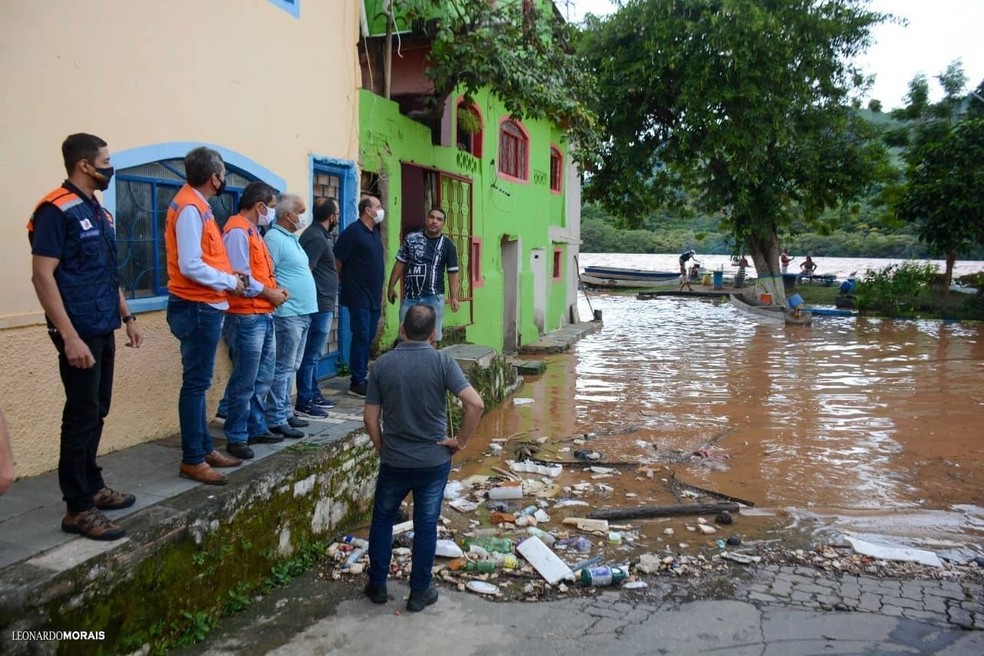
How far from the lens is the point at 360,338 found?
23.7 ft

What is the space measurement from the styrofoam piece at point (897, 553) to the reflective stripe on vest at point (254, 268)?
4.45m

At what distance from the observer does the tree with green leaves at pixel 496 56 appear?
8.77 m

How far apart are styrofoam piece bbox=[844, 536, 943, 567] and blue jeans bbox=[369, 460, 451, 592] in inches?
124

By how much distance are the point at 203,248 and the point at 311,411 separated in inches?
89.3

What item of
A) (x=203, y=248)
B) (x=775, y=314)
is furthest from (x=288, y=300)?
(x=775, y=314)

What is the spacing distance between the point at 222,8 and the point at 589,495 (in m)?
5.04

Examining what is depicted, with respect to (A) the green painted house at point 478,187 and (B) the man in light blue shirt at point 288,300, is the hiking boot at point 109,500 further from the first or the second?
(A) the green painted house at point 478,187

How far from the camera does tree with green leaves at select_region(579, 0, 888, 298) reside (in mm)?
20250

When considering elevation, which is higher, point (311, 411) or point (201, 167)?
point (201, 167)

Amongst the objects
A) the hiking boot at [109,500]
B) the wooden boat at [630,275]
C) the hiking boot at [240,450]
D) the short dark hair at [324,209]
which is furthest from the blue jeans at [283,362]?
the wooden boat at [630,275]

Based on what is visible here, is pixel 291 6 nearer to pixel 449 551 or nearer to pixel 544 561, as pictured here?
pixel 449 551

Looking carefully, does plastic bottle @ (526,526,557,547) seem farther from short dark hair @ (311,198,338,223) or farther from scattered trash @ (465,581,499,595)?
short dark hair @ (311,198,338,223)

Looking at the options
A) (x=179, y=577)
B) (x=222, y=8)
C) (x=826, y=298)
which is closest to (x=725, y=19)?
(x=826, y=298)

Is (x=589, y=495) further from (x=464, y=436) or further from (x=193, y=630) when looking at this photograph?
(x=193, y=630)
